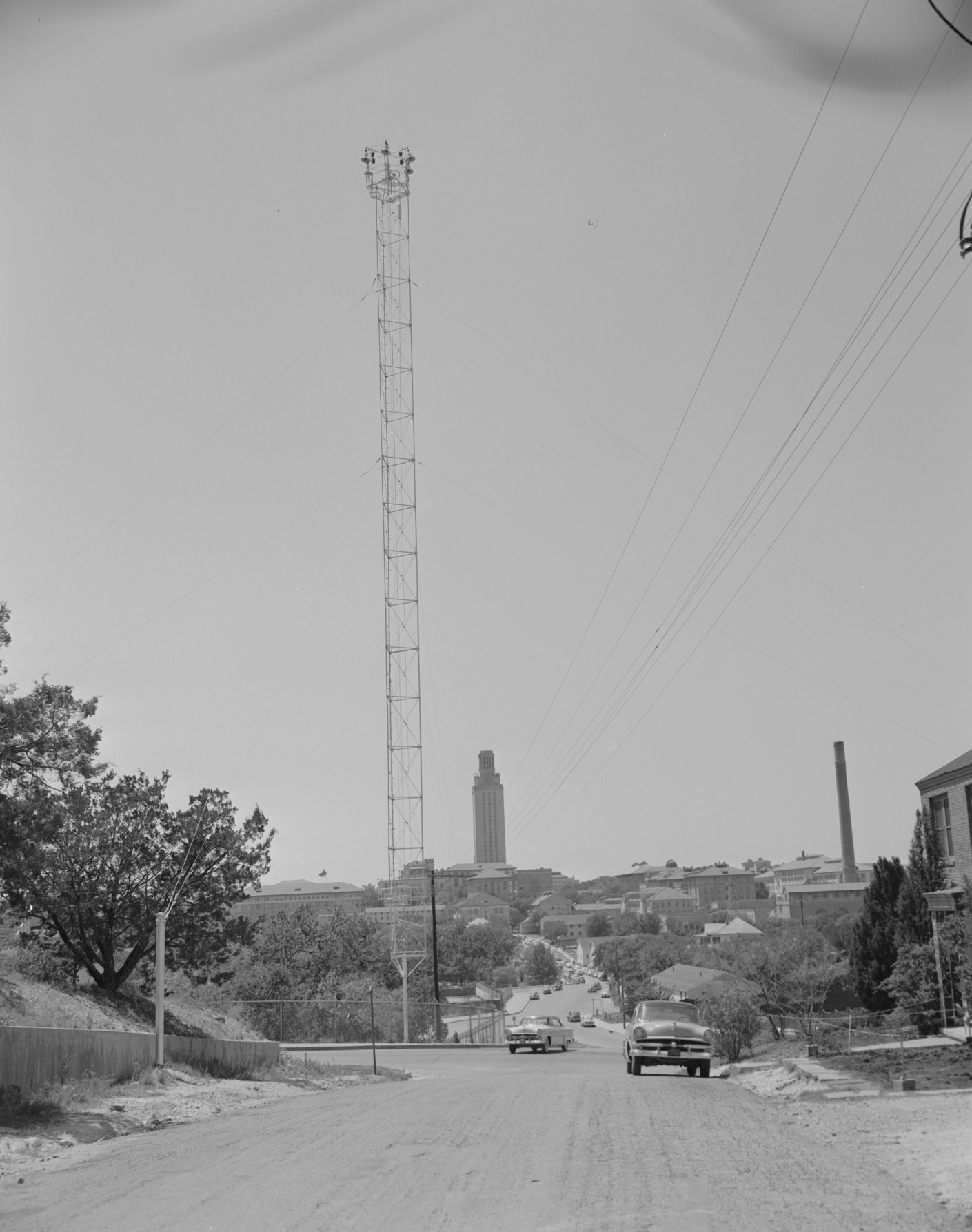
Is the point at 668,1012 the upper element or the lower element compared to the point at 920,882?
lower

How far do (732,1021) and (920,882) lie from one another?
9312 mm

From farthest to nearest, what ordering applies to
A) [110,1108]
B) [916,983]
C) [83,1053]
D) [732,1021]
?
[916,983] < [732,1021] < [83,1053] < [110,1108]

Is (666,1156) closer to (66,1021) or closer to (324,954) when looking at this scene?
(66,1021)

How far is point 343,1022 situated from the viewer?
50.0m

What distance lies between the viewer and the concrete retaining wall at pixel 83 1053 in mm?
16500

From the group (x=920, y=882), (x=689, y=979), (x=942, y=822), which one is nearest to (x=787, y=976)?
(x=920, y=882)

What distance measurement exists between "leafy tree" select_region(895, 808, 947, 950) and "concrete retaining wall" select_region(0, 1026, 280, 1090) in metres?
19.5

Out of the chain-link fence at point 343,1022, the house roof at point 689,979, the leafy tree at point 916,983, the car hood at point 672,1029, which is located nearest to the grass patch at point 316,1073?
the car hood at point 672,1029

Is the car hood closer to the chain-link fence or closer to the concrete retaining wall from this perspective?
the concrete retaining wall

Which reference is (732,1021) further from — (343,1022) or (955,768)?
(343,1022)

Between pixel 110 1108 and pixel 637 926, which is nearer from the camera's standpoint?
pixel 110 1108

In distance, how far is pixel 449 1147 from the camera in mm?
12531

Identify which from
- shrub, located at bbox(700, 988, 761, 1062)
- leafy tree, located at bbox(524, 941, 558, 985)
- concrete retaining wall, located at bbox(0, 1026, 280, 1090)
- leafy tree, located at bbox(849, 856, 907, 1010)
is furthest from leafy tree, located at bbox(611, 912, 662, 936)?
concrete retaining wall, located at bbox(0, 1026, 280, 1090)

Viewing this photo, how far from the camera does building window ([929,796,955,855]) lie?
34406 mm
